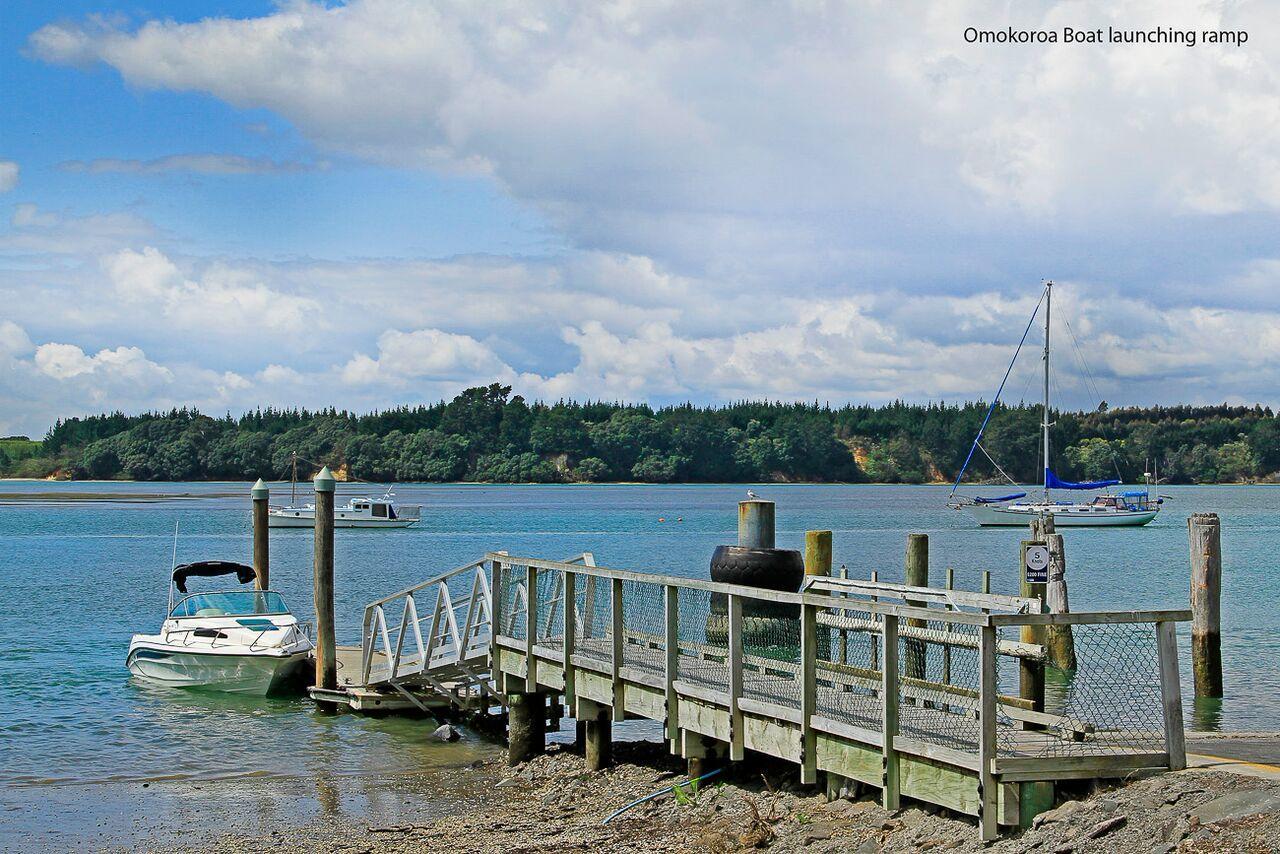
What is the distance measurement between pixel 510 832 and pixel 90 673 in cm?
1668

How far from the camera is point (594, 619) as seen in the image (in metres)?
15.2

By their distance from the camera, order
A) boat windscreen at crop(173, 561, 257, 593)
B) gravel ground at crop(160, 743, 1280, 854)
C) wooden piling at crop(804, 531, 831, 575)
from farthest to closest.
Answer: boat windscreen at crop(173, 561, 257, 593) → wooden piling at crop(804, 531, 831, 575) → gravel ground at crop(160, 743, 1280, 854)

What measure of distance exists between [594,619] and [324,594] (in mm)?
7053

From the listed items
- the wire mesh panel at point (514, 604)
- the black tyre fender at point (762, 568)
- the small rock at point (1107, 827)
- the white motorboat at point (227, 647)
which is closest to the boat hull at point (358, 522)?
the white motorboat at point (227, 647)

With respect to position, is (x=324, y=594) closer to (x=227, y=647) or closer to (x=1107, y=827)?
(x=227, y=647)

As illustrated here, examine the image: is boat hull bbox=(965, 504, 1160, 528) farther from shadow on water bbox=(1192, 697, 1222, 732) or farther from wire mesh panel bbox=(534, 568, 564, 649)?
wire mesh panel bbox=(534, 568, 564, 649)

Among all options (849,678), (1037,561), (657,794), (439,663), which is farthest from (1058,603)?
(439,663)

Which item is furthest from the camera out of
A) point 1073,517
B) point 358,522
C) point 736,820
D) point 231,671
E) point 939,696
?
point 358,522

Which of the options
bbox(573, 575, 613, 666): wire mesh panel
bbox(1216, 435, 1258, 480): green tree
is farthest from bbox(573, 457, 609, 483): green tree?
bbox(573, 575, 613, 666): wire mesh panel

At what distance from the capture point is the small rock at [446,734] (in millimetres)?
17953

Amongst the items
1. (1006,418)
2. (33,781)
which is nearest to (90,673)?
(33,781)

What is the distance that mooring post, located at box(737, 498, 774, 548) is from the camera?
15086 mm

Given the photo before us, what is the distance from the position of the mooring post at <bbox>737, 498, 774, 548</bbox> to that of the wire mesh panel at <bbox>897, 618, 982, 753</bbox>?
196 centimetres

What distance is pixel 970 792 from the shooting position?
8969 millimetres
